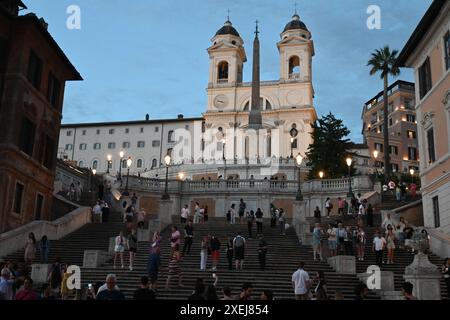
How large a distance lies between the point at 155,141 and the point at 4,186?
7984 cm

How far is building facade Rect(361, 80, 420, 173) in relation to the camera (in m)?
96.0

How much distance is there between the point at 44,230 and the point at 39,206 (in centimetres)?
493

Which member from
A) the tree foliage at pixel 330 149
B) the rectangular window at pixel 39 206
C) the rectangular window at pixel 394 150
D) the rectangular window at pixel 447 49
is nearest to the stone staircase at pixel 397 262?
the rectangular window at pixel 447 49

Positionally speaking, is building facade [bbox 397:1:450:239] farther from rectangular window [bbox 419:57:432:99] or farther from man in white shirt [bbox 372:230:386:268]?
man in white shirt [bbox 372:230:386:268]

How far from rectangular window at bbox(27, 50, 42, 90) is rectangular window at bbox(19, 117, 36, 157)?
7.43 ft

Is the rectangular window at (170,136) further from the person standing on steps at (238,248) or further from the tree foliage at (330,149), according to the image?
the person standing on steps at (238,248)

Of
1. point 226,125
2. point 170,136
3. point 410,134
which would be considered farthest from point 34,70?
point 410,134

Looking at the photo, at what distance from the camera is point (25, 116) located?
29.8 meters

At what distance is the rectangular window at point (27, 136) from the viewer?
29641 mm

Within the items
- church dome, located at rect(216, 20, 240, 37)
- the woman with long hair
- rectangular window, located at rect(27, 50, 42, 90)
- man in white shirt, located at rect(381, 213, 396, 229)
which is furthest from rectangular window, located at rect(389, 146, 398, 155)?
the woman with long hair

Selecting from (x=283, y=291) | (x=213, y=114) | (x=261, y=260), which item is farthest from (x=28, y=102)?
(x=213, y=114)

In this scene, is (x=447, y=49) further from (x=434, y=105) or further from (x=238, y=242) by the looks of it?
(x=238, y=242)

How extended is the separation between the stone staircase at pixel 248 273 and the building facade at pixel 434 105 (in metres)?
7.27

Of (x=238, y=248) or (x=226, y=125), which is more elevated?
(x=226, y=125)
